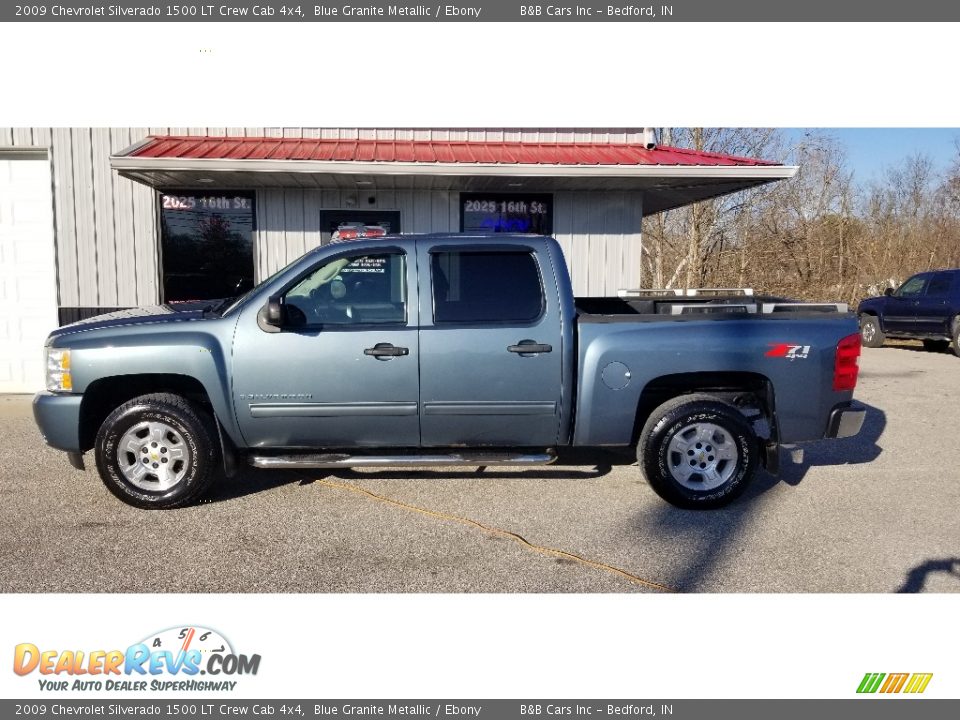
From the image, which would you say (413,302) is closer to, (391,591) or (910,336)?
(391,591)

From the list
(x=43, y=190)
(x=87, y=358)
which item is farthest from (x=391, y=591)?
(x=43, y=190)

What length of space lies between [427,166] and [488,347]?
4218 mm

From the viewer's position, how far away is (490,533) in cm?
479

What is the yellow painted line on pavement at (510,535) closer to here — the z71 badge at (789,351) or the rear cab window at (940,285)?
the z71 badge at (789,351)

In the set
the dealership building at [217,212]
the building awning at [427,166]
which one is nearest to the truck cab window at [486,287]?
the building awning at [427,166]

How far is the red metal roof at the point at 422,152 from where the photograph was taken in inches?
348

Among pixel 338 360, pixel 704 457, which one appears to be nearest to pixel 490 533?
pixel 338 360

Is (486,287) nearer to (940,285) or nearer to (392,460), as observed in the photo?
(392,460)

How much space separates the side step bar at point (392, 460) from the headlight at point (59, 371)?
1.39m

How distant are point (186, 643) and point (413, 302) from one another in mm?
2629

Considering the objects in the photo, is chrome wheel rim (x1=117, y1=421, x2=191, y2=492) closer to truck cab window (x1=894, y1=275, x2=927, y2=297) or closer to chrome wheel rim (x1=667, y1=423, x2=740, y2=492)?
chrome wheel rim (x1=667, y1=423, x2=740, y2=492)

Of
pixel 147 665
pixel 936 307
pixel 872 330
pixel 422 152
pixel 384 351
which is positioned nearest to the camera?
pixel 147 665

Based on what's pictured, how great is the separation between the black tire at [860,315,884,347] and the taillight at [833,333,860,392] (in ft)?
41.9

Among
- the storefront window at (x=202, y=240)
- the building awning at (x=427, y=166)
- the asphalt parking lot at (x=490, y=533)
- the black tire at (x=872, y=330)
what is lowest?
the asphalt parking lot at (x=490, y=533)
